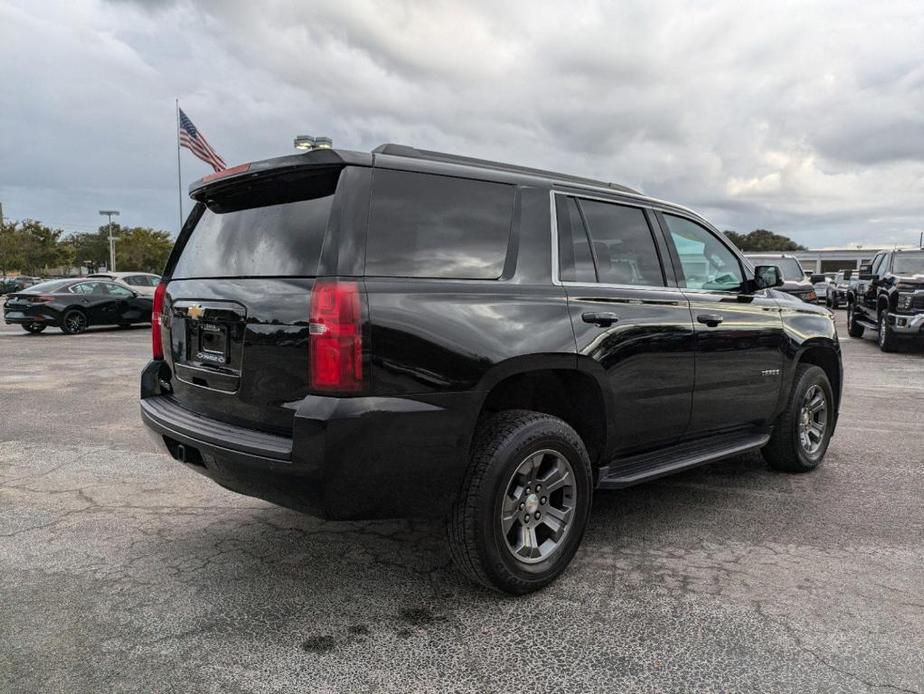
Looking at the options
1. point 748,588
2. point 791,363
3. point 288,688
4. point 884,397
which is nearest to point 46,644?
point 288,688

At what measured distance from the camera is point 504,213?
10.9ft

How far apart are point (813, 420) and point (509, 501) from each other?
10.6 ft

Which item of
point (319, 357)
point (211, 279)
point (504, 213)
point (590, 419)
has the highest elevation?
point (504, 213)

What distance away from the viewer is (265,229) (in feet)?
10.3

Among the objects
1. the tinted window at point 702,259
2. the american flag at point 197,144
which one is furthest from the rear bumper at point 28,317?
the tinted window at point 702,259

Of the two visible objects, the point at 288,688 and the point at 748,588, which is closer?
the point at 288,688

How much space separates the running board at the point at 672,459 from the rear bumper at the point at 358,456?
107 centimetres

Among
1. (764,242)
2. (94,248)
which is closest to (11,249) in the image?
(94,248)

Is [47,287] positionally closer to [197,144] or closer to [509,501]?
[197,144]

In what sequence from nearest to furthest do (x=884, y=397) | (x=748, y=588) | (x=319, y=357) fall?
1. (x=319, y=357)
2. (x=748, y=588)
3. (x=884, y=397)

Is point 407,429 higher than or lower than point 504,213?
lower

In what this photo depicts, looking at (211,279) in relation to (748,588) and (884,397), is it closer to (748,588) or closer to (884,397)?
(748,588)

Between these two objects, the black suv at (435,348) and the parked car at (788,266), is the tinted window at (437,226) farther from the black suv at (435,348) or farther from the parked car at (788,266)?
the parked car at (788,266)

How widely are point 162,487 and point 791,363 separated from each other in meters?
4.34
